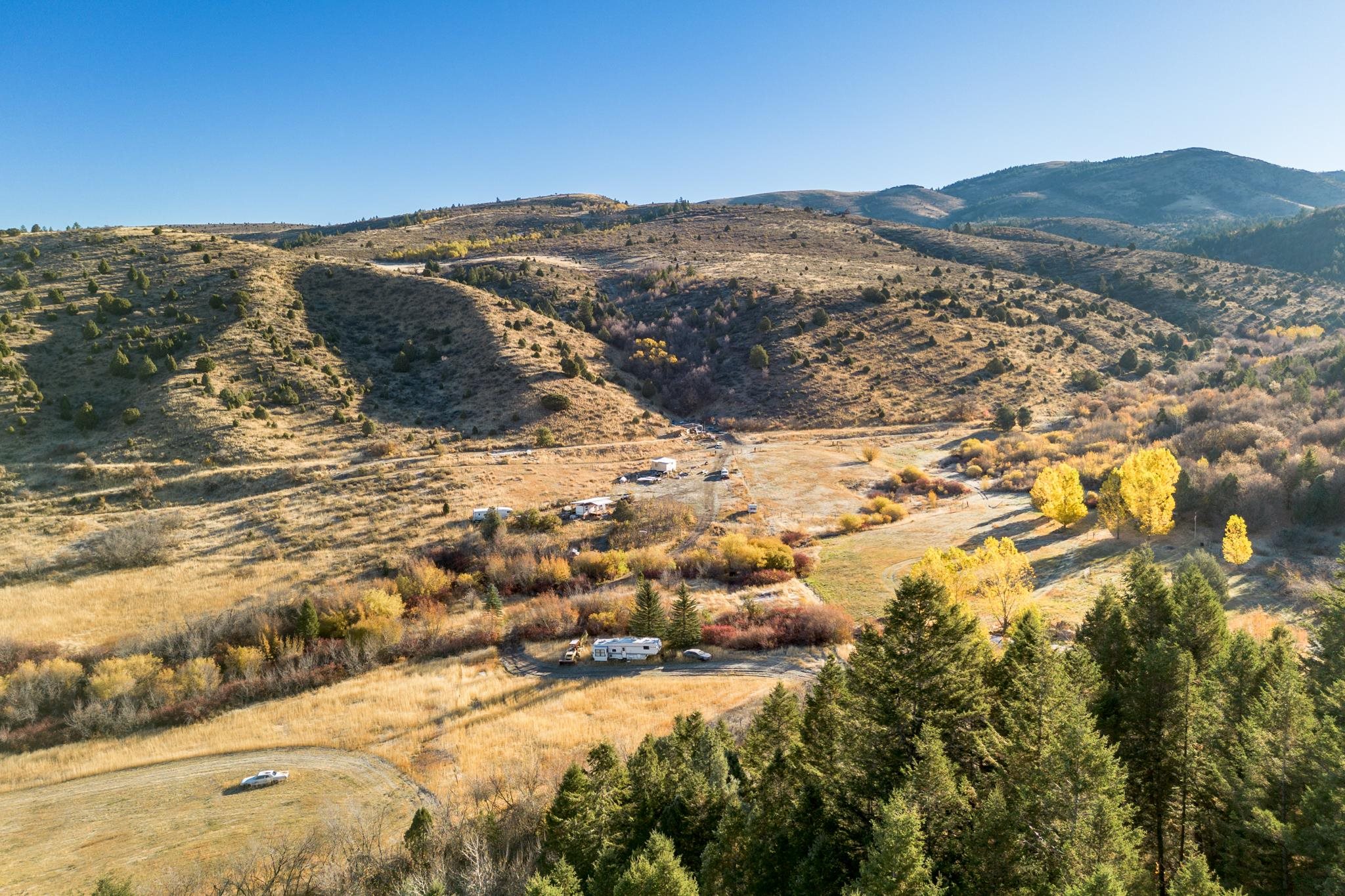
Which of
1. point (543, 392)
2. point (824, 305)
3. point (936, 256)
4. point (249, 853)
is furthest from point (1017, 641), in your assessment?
point (936, 256)

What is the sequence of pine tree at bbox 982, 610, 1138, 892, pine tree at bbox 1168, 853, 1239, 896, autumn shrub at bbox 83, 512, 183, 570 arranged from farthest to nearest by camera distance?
autumn shrub at bbox 83, 512, 183, 570 < pine tree at bbox 982, 610, 1138, 892 < pine tree at bbox 1168, 853, 1239, 896

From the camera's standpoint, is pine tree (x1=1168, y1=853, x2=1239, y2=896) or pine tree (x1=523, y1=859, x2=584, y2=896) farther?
pine tree (x1=523, y1=859, x2=584, y2=896)

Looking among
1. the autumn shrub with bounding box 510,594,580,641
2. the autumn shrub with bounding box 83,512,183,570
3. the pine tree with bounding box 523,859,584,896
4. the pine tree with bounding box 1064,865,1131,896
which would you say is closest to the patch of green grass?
the autumn shrub with bounding box 510,594,580,641

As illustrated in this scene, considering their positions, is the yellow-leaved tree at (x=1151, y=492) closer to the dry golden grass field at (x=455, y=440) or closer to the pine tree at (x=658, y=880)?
the dry golden grass field at (x=455, y=440)

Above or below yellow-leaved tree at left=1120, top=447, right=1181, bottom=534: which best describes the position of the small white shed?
below

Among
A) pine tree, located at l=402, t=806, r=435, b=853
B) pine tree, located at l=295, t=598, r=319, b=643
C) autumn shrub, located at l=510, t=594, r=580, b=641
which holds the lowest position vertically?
autumn shrub, located at l=510, t=594, r=580, b=641

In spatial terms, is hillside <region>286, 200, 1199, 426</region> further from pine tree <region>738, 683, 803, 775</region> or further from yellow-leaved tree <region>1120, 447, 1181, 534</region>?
pine tree <region>738, 683, 803, 775</region>

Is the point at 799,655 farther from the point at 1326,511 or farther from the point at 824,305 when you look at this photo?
Answer: the point at 824,305
